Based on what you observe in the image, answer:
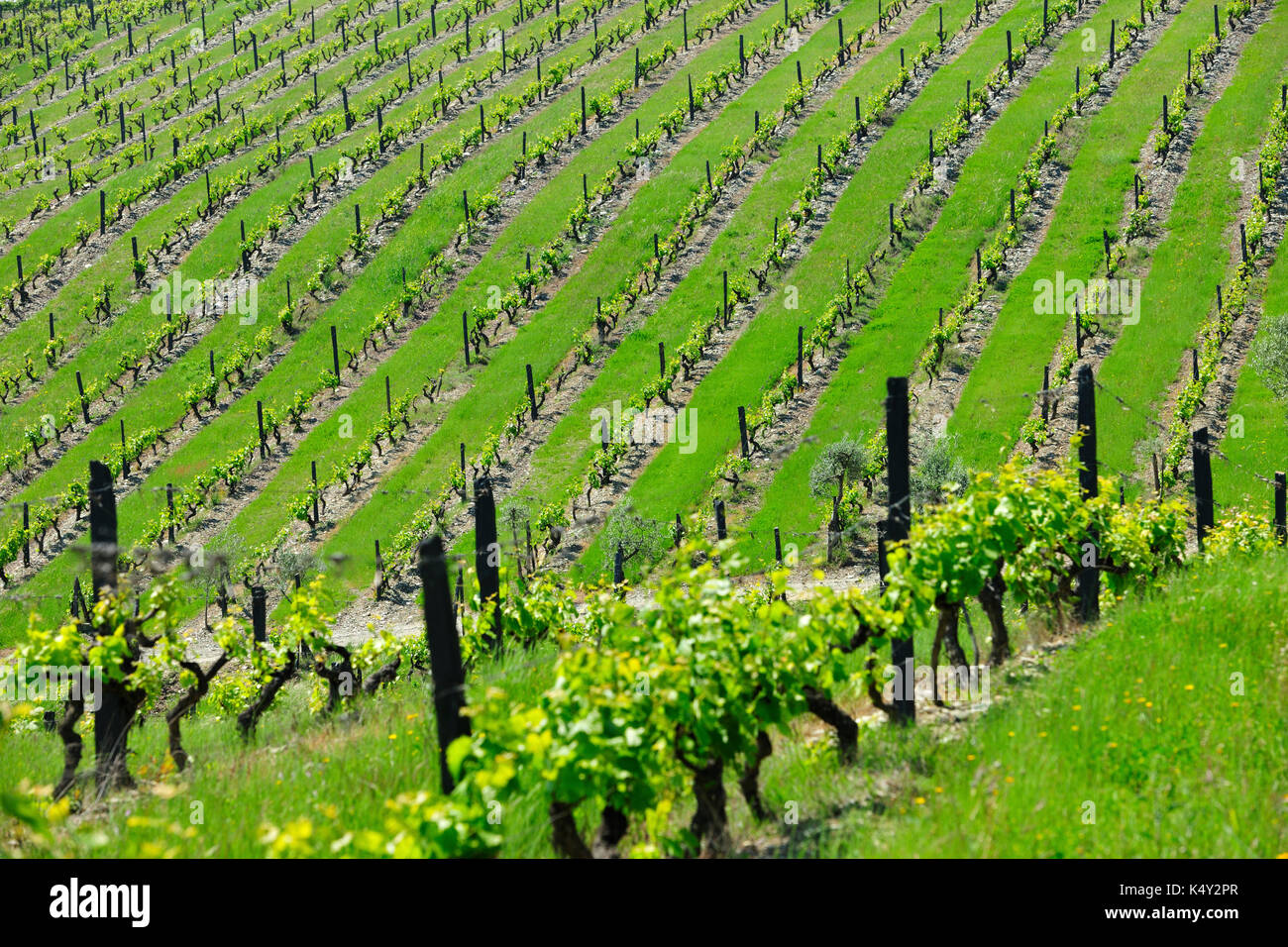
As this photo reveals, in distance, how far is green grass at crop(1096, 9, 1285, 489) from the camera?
38250 millimetres

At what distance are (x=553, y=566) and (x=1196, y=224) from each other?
116 feet

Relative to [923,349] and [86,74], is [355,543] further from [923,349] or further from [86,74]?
[86,74]

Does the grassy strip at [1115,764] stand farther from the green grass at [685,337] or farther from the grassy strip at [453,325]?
the grassy strip at [453,325]

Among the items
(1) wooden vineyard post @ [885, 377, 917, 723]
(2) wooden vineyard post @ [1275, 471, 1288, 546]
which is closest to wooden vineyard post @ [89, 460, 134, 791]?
(1) wooden vineyard post @ [885, 377, 917, 723]

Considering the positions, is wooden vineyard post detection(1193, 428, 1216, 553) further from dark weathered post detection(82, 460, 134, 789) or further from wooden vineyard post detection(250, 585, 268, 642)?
wooden vineyard post detection(250, 585, 268, 642)

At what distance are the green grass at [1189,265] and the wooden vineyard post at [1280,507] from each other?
7687mm

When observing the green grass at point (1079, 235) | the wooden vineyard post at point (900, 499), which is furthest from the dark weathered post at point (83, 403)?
the wooden vineyard post at point (900, 499)

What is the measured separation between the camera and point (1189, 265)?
4656 cm

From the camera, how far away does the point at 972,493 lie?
11.4 meters

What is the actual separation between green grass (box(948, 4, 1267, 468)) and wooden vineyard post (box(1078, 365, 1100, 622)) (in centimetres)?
1786

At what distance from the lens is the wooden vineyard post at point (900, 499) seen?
10.7 meters

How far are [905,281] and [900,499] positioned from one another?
4111cm

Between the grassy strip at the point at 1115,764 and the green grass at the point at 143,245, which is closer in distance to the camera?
the grassy strip at the point at 1115,764

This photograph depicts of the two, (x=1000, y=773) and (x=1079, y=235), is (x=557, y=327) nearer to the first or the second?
(x=1079, y=235)
